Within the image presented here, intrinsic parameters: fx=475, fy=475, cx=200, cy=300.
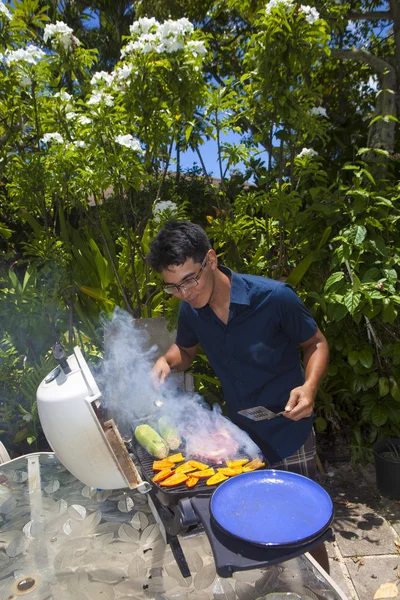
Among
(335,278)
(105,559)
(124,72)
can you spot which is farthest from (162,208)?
(105,559)

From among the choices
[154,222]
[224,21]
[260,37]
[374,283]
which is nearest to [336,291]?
[374,283]

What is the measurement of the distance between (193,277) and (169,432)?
0.66 metres

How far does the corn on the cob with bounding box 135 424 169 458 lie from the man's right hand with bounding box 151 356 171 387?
400 mm

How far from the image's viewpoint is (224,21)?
1020cm

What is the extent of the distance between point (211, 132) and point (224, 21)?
8.04 metres

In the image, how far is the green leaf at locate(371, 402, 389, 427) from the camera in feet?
12.6

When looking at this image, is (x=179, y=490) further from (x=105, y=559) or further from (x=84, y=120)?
(x=84, y=120)

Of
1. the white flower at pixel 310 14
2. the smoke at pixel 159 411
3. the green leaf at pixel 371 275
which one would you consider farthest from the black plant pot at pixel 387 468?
the white flower at pixel 310 14

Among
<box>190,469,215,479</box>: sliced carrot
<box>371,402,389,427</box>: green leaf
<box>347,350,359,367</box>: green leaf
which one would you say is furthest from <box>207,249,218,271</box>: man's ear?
<box>371,402,389,427</box>: green leaf

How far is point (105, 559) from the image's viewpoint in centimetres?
160

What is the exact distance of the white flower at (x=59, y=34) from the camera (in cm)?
344

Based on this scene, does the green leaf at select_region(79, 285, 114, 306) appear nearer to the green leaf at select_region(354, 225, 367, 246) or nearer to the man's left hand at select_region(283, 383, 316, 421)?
the green leaf at select_region(354, 225, 367, 246)

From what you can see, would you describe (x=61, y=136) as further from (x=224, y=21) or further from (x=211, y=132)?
(x=224, y=21)

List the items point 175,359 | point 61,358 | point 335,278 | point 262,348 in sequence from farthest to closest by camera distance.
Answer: point 335,278 < point 175,359 < point 262,348 < point 61,358
